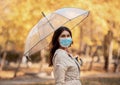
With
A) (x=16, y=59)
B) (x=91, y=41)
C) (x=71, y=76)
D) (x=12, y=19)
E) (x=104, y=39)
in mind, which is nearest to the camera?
(x=71, y=76)

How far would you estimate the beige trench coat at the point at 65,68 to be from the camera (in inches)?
206

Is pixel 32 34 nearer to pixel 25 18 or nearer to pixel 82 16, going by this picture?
pixel 82 16

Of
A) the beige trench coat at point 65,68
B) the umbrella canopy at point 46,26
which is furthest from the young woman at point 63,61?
the umbrella canopy at point 46,26

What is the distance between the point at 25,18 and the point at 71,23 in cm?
1216

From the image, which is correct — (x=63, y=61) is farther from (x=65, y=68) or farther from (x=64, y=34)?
(x=64, y=34)

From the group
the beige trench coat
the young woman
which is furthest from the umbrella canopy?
the beige trench coat

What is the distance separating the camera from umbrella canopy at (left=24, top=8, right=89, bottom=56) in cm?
666

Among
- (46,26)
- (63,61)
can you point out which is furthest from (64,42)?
(46,26)

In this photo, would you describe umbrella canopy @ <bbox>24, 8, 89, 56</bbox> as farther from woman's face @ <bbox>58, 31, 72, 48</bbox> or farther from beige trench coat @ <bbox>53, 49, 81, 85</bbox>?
beige trench coat @ <bbox>53, 49, 81, 85</bbox>

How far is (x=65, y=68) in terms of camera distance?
5270mm

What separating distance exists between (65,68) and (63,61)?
10cm

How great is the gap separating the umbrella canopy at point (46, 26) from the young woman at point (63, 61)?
998 mm

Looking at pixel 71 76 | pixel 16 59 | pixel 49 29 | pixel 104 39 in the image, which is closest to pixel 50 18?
pixel 49 29

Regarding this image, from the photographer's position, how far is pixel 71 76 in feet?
17.5
